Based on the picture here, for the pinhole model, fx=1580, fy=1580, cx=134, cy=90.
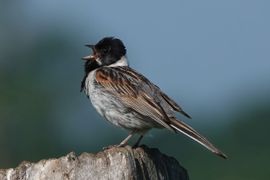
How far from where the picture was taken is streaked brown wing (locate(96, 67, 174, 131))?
1123cm

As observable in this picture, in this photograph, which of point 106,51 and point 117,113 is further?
point 106,51

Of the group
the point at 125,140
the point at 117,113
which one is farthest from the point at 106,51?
the point at 125,140

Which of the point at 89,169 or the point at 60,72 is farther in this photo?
the point at 60,72

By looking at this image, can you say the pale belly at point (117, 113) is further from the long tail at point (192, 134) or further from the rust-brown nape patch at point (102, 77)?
the long tail at point (192, 134)

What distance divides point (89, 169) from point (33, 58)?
43673 millimetres

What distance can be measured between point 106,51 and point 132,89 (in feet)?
2.20

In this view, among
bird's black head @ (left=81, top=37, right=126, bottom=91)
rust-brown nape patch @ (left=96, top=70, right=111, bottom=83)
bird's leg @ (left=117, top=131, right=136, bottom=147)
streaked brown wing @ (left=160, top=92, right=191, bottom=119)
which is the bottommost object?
bird's leg @ (left=117, top=131, right=136, bottom=147)

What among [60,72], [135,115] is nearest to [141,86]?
[135,115]

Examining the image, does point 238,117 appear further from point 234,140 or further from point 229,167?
point 229,167

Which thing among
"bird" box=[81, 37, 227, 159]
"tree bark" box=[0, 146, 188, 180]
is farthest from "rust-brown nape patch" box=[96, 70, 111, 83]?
"tree bark" box=[0, 146, 188, 180]

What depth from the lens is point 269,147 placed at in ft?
107

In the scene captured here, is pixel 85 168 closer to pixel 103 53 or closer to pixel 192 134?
pixel 192 134

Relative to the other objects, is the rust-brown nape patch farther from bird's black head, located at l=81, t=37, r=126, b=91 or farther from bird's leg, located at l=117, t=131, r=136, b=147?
bird's leg, located at l=117, t=131, r=136, b=147

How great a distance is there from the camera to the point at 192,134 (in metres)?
10.6
